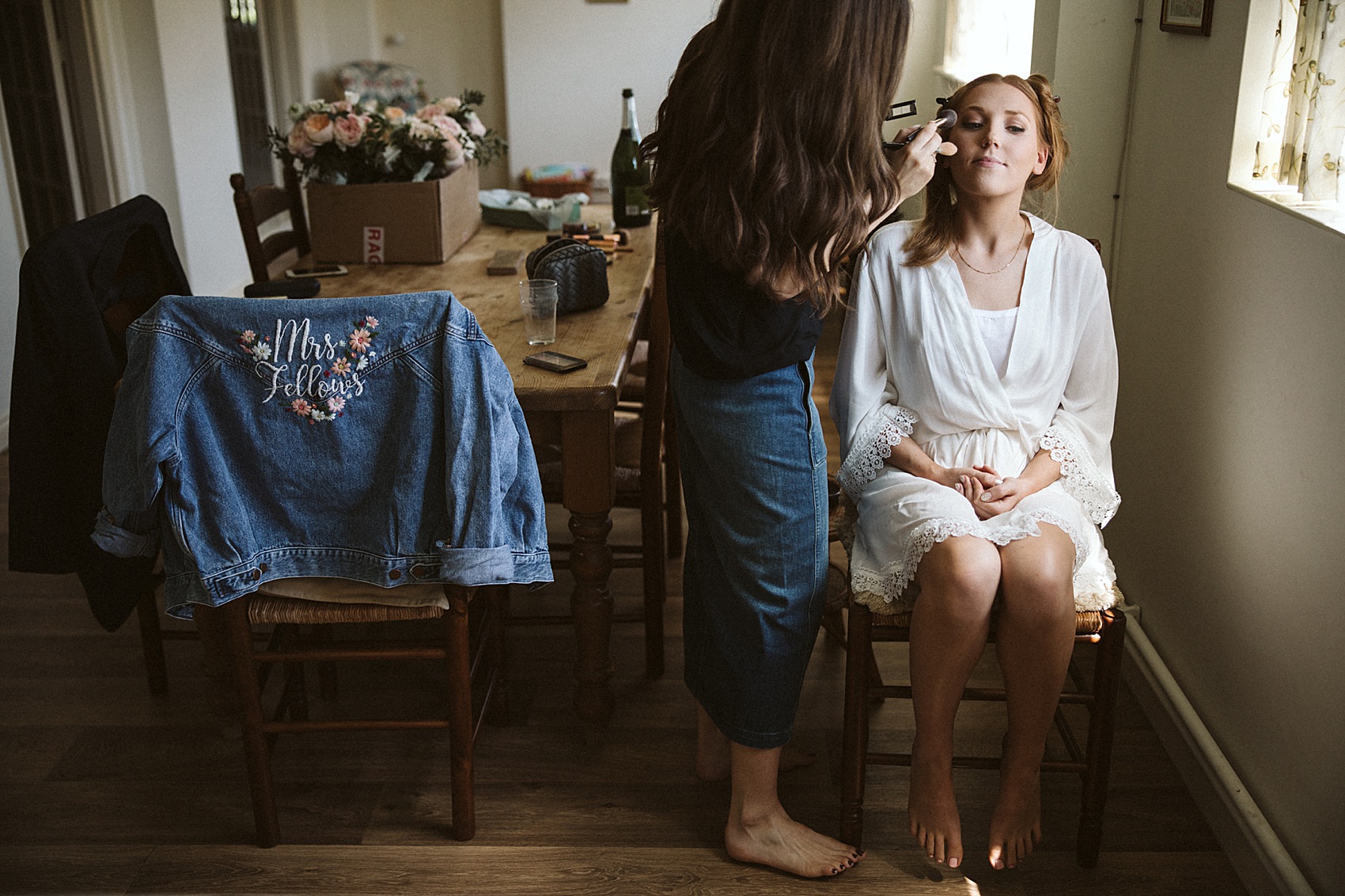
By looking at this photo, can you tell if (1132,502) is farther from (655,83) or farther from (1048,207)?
(655,83)

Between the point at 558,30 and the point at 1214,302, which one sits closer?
the point at 1214,302

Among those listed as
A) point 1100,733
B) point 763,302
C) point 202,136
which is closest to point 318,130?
point 763,302

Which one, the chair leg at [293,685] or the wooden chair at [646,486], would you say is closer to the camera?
the chair leg at [293,685]

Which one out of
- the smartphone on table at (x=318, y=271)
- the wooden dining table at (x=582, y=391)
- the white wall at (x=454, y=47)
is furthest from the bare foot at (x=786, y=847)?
the white wall at (x=454, y=47)

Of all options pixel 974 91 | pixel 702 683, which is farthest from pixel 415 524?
pixel 974 91

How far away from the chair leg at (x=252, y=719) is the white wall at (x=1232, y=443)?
163 cm

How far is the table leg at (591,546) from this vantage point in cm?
197

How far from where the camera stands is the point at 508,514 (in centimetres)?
177

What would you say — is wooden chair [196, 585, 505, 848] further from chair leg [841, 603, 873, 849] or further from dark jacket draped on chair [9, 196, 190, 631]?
chair leg [841, 603, 873, 849]

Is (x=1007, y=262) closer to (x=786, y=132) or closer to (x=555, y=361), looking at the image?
(x=786, y=132)

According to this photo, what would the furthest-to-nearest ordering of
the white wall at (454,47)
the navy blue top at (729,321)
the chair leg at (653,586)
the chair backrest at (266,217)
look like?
the white wall at (454,47) < the chair backrest at (266,217) < the chair leg at (653,586) < the navy blue top at (729,321)

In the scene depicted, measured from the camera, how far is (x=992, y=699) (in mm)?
1813

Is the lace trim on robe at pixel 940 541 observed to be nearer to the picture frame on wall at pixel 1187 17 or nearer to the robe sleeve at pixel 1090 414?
the robe sleeve at pixel 1090 414

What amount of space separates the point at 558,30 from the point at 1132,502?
4633mm
